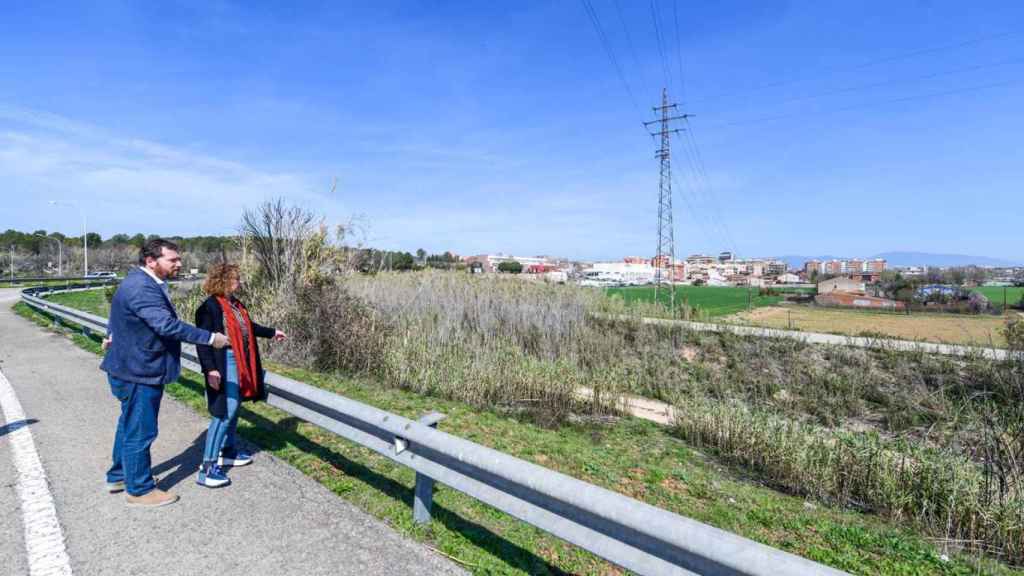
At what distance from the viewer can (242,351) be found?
4219 mm

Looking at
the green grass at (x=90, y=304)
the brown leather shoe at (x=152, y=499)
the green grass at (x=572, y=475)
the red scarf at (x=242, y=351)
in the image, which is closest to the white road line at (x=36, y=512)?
the brown leather shoe at (x=152, y=499)

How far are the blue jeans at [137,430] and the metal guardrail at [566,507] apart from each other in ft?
3.80

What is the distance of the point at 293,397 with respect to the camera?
15.5 feet

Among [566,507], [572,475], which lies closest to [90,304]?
[572,475]

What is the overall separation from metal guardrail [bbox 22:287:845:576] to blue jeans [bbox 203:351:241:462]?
677 millimetres

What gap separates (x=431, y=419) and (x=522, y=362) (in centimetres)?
812

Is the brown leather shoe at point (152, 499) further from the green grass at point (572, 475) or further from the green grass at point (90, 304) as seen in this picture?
A: the green grass at point (90, 304)

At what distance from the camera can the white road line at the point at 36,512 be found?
293 cm

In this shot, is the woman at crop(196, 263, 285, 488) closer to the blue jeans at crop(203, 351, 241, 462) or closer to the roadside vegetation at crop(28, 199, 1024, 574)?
the blue jeans at crop(203, 351, 241, 462)

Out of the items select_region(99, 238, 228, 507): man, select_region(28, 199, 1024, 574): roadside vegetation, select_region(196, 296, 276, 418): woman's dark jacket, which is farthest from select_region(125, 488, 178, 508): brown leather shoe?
select_region(28, 199, 1024, 574): roadside vegetation

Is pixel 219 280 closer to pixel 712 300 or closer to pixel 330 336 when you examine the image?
pixel 330 336

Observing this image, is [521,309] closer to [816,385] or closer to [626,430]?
[626,430]

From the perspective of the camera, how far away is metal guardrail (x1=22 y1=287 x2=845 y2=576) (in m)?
2.08

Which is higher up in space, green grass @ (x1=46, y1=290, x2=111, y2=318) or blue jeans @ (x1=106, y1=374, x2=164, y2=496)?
blue jeans @ (x1=106, y1=374, x2=164, y2=496)
